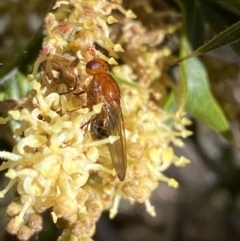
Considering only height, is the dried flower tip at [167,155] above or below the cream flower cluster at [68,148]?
below

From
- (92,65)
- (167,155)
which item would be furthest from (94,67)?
(167,155)

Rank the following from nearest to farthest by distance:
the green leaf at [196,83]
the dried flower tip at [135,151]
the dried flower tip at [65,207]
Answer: the dried flower tip at [65,207] → the dried flower tip at [135,151] → the green leaf at [196,83]

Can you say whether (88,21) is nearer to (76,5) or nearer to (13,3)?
(76,5)

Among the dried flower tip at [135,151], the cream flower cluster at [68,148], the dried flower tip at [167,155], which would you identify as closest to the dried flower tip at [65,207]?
the cream flower cluster at [68,148]

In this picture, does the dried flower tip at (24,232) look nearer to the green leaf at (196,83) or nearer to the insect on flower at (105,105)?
the insect on flower at (105,105)

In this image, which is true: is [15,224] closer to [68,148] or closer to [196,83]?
[68,148]

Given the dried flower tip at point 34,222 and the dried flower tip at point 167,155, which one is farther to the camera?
the dried flower tip at point 167,155

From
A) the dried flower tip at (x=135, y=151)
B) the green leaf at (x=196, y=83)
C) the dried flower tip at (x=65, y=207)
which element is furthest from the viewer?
the green leaf at (x=196, y=83)
